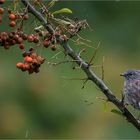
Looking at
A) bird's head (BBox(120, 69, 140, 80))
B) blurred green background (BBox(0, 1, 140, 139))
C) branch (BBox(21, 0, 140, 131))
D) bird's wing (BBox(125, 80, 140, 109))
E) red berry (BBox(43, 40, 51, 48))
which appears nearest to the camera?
branch (BBox(21, 0, 140, 131))

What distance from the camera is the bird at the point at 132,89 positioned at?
25.4 ft

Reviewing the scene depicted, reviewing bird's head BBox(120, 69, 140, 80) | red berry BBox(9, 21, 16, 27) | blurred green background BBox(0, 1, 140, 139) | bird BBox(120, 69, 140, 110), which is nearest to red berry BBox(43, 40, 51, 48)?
red berry BBox(9, 21, 16, 27)

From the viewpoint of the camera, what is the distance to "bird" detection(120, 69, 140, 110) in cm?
774

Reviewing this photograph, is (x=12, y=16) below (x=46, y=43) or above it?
above

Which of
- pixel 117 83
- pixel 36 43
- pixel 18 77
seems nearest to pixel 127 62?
pixel 117 83

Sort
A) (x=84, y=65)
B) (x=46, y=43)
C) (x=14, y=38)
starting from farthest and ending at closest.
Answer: (x=14, y=38)
(x=46, y=43)
(x=84, y=65)

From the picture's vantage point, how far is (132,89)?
26.7ft

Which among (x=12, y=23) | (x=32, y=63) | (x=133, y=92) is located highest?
(x=12, y=23)

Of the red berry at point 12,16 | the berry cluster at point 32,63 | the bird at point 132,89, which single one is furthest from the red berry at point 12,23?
the bird at point 132,89

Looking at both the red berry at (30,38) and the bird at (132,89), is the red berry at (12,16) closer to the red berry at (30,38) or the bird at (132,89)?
the red berry at (30,38)

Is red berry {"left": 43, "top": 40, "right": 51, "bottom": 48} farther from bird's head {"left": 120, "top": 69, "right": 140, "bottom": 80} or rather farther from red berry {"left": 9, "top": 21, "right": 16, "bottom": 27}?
bird's head {"left": 120, "top": 69, "right": 140, "bottom": 80}

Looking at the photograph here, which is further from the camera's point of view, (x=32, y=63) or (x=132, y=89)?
(x=132, y=89)

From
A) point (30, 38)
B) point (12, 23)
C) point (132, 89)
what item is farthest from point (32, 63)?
point (132, 89)

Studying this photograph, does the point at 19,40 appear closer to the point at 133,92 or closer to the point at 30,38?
the point at 30,38
